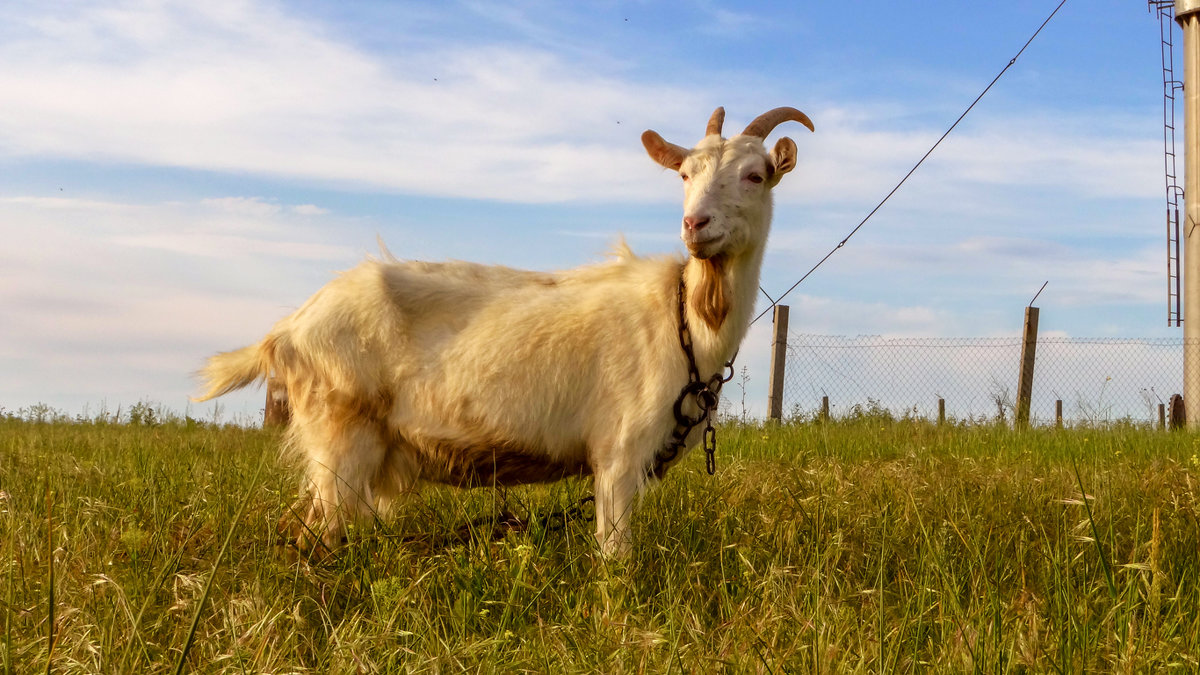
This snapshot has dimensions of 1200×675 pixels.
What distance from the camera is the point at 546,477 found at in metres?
4.80

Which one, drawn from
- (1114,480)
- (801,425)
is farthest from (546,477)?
(801,425)

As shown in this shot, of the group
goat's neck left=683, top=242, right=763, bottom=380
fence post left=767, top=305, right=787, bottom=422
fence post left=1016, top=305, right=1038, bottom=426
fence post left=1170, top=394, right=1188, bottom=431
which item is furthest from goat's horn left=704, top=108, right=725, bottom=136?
fence post left=1170, top=394, right=1188, bottom=431

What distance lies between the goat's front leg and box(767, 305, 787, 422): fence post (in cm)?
1051

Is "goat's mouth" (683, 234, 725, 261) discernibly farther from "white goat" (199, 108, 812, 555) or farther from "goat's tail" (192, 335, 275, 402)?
"goat's tail" (192, 335, 275, 402)

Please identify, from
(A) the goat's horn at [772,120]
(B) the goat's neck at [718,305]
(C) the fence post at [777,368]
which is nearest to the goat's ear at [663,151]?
(A) the goat's horn at [772,120]

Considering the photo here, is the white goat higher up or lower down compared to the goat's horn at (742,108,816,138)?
lower down

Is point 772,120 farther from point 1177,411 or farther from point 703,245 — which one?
point 1177,411

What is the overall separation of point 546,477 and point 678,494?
64cm

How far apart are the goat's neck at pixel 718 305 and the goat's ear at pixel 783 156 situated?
0.40 m

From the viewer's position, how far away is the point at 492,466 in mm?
4738

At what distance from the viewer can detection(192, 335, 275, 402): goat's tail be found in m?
4.94

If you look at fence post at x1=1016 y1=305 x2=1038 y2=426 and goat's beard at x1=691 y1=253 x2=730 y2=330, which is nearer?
goat's beard at x1=691 y1=253 x2=730 y2=330

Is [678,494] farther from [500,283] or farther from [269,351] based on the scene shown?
[269,351]

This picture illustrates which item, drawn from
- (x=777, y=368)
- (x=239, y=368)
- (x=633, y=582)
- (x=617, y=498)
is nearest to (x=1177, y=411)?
(x=777, y=368)
